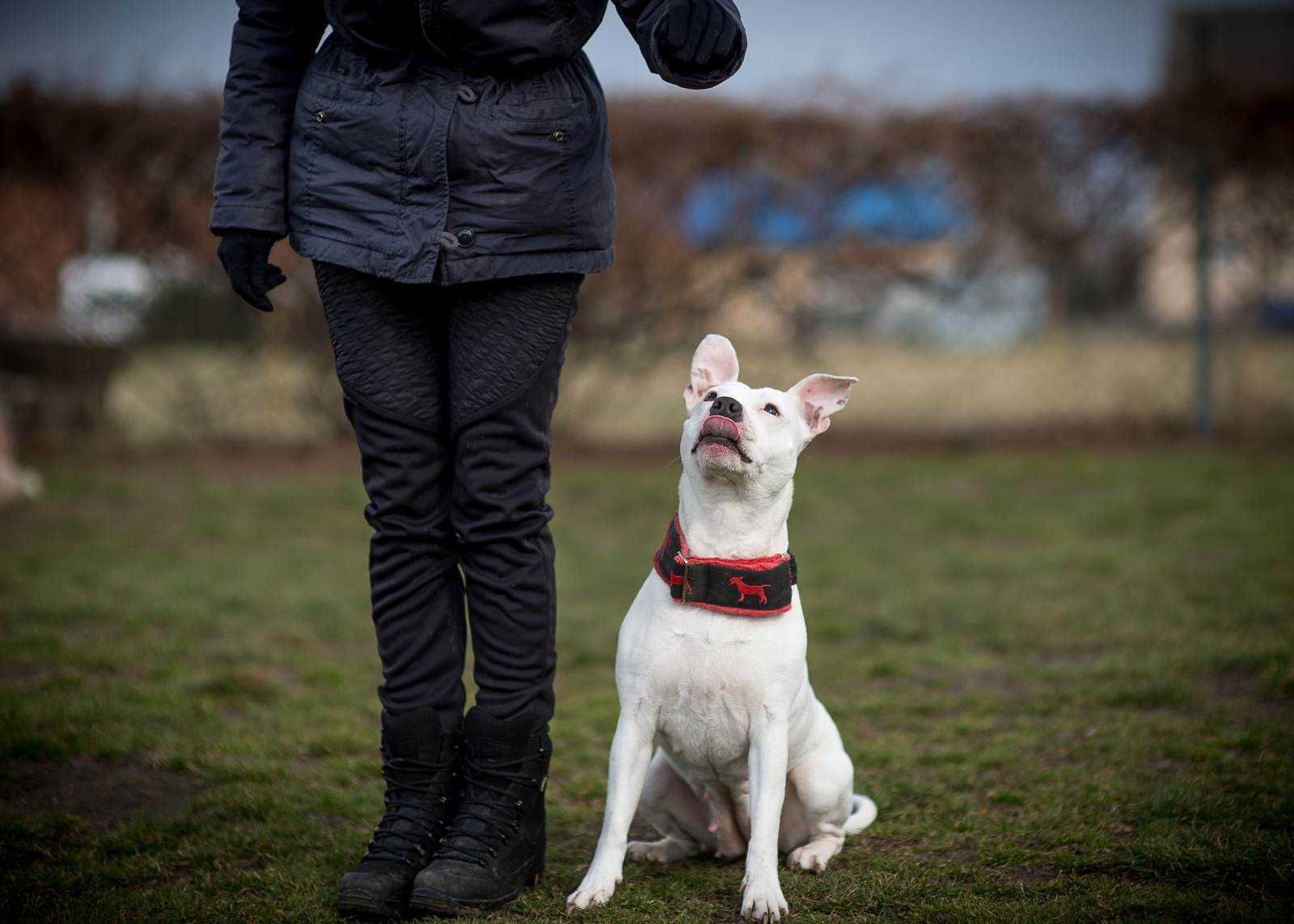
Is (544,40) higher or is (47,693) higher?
(544,40)

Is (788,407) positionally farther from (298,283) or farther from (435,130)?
(298,283)

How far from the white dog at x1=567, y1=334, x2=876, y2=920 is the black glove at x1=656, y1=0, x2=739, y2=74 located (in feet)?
2.38

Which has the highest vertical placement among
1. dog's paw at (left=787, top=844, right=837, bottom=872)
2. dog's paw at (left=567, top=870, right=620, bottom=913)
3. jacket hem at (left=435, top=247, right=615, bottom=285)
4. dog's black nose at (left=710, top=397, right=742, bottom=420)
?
jacket hem at (left=435, top=247, right=615, bottom=285)

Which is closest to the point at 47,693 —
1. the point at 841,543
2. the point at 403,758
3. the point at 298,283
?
the point at 403,758

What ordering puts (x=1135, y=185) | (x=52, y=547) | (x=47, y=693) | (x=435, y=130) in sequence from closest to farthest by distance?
(x=435, y=130), (x=47, y=693), (x=52, y=547), (x=1135, y=185)

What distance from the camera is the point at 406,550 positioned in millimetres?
2717

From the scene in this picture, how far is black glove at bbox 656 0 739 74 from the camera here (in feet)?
7.75

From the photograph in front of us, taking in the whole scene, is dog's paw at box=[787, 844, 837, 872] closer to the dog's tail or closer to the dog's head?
the dog's tail

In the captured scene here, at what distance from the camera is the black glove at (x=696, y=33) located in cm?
236

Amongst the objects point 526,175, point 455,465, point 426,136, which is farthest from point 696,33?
point 455,465

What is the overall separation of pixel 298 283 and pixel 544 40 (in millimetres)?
6566

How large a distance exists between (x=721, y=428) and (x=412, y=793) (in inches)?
42.4

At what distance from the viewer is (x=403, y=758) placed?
2734 mm

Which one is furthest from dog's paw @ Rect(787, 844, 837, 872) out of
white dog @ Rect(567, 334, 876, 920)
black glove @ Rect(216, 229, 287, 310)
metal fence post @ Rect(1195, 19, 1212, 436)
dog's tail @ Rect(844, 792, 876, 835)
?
metal fence post @ Rect(1195, 19, 1212, 436)
